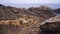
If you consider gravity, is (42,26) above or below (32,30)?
above

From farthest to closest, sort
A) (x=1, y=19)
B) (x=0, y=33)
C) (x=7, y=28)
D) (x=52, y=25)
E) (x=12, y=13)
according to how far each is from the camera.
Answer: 1. (x=12, y=13)
2. (x=1, y=19)
3. (x=7, y=28)
4. (x=0, y=33)
5. (x=52, y=25)

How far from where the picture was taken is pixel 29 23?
1084 cm

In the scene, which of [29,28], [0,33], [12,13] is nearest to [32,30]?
[29,28]

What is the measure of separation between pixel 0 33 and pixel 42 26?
2.82 m

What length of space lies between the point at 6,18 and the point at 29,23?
1.94m

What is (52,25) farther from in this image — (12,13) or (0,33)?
(12,13)

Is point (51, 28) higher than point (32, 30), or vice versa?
point (51, 28)

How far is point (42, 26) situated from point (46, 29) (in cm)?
27

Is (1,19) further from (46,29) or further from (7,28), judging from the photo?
(46,29)

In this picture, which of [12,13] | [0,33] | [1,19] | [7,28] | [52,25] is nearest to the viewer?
[52,25]

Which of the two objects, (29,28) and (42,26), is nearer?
(42,26)

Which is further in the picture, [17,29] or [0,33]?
[17,29]

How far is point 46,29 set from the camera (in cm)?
787

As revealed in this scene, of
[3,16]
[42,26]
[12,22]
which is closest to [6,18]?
[3,16]
